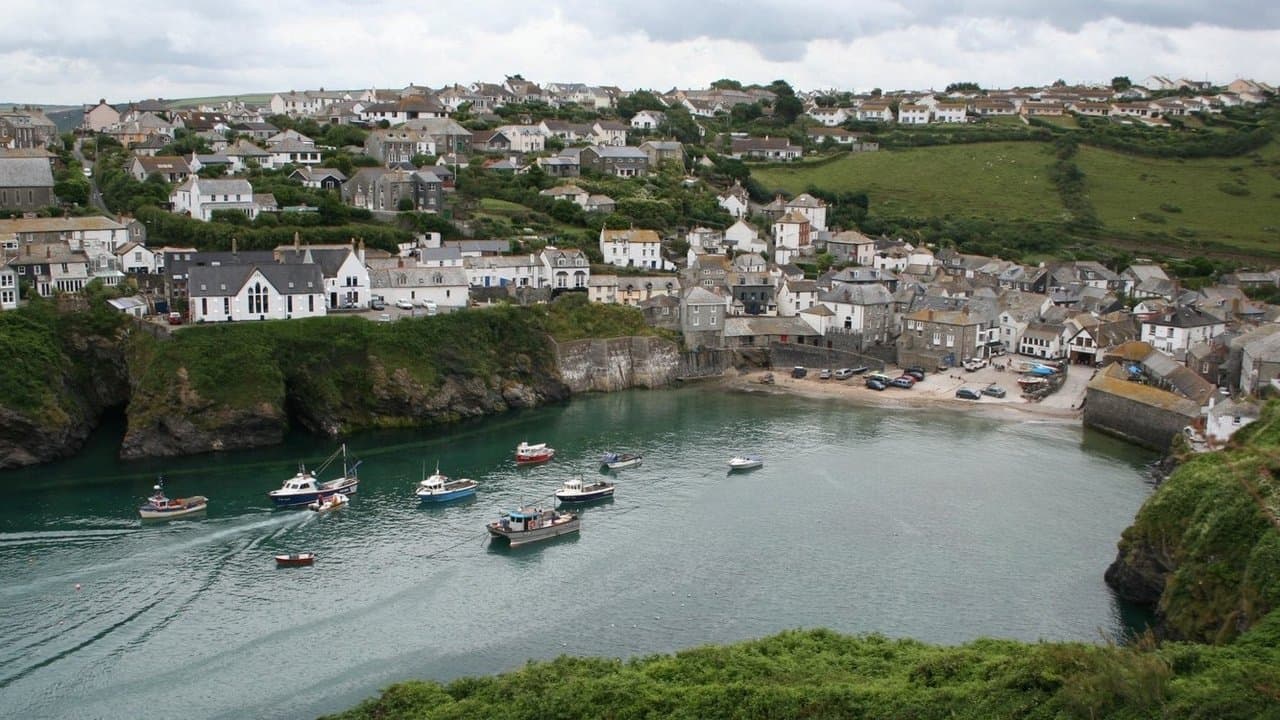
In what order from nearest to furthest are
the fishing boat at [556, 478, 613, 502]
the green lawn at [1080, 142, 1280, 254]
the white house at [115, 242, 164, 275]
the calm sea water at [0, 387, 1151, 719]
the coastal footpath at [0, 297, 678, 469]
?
the calm sea water at [0, 387, 1151, 719]
the fishing boat at [556, 478, 613, 502]
the coastal footpath at [0, 297, 678, 469]
the white house at [115, 242, 164, 275]
the green lawn at [1080, 142, 1280, 254]

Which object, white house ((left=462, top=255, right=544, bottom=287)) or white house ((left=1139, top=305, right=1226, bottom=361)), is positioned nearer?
white house ((left=1139, top=305, right=1226, bottom=361))

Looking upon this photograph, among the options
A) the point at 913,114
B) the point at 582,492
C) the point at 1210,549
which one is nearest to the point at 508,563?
the point at 582,492

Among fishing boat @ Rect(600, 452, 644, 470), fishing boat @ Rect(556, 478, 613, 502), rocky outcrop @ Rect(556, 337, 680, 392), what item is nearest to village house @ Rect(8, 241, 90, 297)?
rocky outcrop @ Rect(556, 337, 680, 392)

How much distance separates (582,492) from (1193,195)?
76328mm

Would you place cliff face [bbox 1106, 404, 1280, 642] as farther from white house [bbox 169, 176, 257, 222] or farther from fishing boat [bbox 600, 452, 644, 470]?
white house [bbox 169, 176, 257, 222]

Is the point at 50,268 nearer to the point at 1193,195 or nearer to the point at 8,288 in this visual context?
the point at 8,288

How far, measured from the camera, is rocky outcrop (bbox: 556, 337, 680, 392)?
55594 mm

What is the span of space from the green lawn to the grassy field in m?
4.71

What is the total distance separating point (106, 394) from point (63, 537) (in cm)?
1525

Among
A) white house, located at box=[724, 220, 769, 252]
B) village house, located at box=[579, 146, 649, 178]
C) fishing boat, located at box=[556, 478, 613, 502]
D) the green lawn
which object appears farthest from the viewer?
the green lawn

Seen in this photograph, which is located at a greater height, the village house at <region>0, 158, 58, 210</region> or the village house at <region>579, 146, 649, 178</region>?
the village house at <region>579, 146, 649, 178</region>

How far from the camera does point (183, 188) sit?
64750 mm

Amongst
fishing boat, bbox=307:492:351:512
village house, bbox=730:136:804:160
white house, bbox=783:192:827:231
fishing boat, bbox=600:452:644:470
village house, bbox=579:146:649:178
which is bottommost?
fishing boat, bbox=307:492:351:512

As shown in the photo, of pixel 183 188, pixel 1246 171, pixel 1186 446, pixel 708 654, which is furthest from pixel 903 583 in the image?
pixel 1246 171
